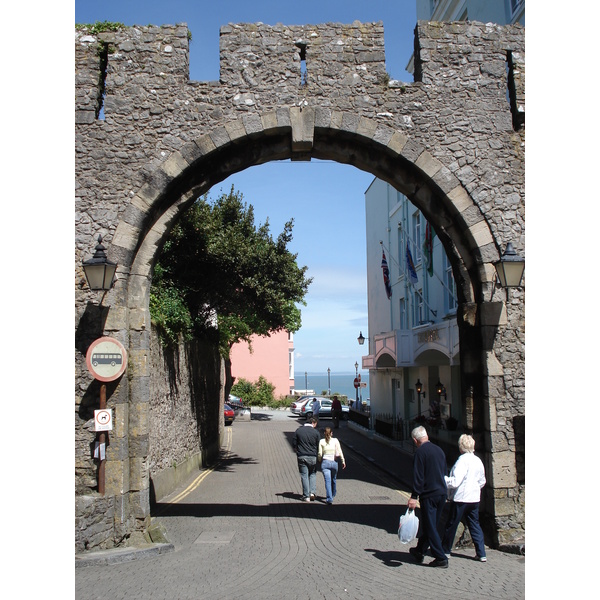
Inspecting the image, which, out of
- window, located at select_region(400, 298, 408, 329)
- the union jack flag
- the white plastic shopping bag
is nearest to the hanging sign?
the white plastic shopping bag

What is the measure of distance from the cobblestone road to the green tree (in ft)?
14.3

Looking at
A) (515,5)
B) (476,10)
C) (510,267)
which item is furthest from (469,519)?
(476,10)

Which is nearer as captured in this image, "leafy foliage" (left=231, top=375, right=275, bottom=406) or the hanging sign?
the hanging sign

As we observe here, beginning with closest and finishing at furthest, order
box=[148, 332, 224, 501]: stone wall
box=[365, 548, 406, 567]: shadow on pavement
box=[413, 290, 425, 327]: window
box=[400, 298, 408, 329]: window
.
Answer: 1. box=[365, 548, 406, 567]: shadow on pavement
2. box=[148, 332, 224, 501]: stone wall
3. box=[413, 290, 425, 327]: window
4. box=[400, 298, 408, 329]: window

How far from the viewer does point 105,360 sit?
811 cm

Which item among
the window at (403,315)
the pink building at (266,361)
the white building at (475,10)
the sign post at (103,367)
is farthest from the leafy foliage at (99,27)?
the pink building at (266,361)

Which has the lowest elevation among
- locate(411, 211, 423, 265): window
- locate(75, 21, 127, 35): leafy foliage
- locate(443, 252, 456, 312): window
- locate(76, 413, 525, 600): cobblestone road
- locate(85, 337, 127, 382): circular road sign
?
locate(76, 413, 525, 600): cobblestone road

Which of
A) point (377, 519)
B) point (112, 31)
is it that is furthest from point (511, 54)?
point (377, 519)

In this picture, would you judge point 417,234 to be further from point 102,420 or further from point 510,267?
point 102,420

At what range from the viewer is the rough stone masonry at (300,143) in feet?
27.8

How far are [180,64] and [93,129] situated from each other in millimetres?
1493

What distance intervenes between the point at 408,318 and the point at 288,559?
55.0 feet

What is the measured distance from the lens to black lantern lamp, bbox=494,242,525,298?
821cm

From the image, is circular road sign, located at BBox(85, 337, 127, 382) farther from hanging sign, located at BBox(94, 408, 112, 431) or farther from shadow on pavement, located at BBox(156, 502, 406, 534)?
shadow on pavement, located at BBox(156, 502, 406, 534)
